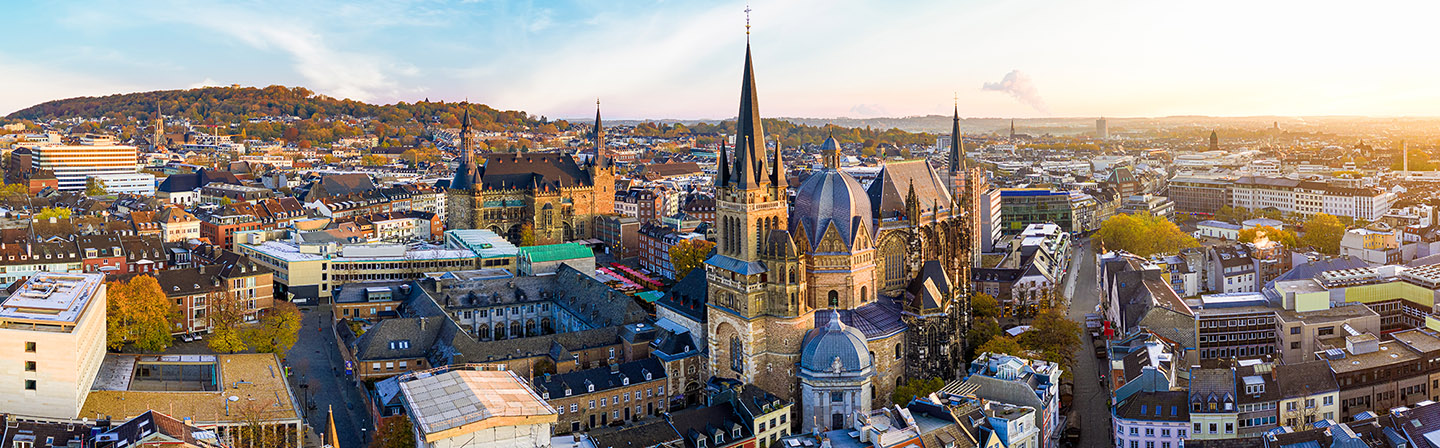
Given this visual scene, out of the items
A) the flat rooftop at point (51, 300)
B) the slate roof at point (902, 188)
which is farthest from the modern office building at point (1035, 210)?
the flat rooftop at point (51, 300)

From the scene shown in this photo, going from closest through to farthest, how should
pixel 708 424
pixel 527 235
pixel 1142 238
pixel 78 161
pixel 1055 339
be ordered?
pixel 708 424 < pixel 1055 339 < pixel 1142 238 < pixel 527 235 < pixel 78 161

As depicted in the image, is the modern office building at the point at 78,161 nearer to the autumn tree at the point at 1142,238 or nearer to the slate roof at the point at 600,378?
the slate roof at the point at 600,378

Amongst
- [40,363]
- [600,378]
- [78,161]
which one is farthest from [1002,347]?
[78,161]

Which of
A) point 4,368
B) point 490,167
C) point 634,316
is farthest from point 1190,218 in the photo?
point 4,368

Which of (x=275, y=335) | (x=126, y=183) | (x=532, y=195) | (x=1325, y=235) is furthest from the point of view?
(x=126, y=183)

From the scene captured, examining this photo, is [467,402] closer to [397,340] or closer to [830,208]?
[397,340]

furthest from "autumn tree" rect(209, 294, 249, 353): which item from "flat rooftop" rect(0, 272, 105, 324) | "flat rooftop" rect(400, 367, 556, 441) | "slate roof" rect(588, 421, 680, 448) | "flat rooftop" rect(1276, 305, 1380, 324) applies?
"flat rooftop" rect(1276, 305, 1380, 324)

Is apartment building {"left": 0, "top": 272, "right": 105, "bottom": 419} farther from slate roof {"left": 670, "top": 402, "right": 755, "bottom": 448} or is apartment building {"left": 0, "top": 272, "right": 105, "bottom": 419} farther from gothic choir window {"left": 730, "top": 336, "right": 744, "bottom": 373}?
gothic choir window {"left": 730, "top": 336, "right": 744, "bottom": 373}
